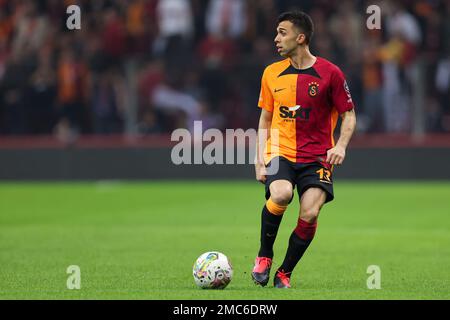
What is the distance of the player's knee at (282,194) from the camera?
8539mm

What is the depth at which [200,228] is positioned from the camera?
14328 mm

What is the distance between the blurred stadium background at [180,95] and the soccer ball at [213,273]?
26.7 ft

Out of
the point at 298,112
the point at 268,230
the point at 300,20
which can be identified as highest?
the point at 300,20

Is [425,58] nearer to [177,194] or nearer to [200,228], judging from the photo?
[177,194]

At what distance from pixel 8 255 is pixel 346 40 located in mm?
10488

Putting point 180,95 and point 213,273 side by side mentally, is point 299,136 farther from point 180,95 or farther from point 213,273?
point 180,95

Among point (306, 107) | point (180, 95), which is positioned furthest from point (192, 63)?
point (306, 107)

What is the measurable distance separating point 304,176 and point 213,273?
3.61ft

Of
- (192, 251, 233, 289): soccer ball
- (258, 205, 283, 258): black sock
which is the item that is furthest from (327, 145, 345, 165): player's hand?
(192, 251, 233, 289): soccer ball

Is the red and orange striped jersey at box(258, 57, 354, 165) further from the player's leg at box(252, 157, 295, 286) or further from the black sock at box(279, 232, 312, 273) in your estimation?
the black sock at box(279, 232, 312, 273)

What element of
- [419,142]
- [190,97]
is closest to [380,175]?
[419,142]

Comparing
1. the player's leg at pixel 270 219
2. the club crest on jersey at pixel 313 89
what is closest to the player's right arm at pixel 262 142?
the player's leg at pixel 270 219

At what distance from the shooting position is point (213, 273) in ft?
27.5

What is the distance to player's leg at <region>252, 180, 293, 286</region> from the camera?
337 inches
